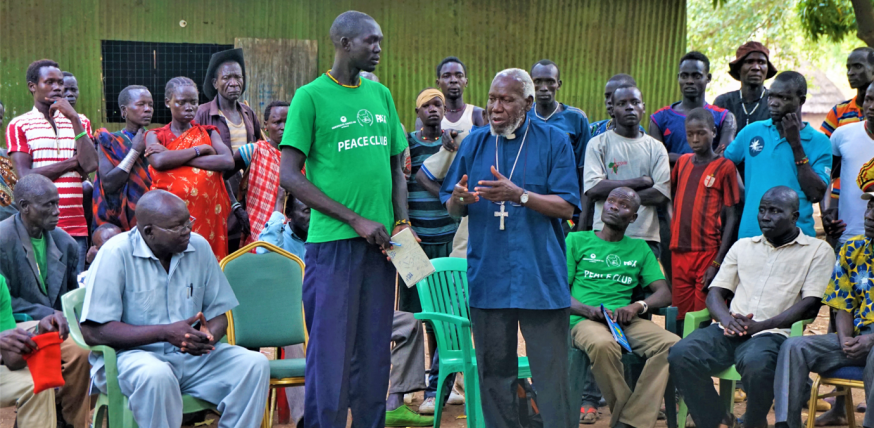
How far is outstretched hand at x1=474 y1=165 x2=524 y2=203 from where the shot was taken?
3.74 metres

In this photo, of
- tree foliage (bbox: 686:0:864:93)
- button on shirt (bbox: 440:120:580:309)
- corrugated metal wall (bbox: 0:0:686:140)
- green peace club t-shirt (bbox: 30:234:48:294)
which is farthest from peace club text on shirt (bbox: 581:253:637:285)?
tree foliage (bbox: 686:0:864:93)

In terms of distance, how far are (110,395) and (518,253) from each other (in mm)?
2108

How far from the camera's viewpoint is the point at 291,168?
3.79 metres

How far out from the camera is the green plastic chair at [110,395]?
406cm

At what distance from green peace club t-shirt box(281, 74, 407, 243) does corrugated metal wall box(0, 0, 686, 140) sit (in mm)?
6605

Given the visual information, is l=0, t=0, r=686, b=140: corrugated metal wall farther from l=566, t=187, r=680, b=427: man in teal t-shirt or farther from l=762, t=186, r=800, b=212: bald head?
l=762, t=186, r=800, b=212: bald head

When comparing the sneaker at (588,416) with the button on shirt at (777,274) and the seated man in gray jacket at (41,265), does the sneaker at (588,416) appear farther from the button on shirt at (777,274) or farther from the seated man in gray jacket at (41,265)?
the seated man in gray jacket at (41,265)

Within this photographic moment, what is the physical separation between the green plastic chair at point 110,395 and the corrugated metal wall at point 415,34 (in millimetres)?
6099

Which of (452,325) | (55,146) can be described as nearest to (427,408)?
(452,325)

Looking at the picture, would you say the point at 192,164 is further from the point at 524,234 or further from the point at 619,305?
the point at 619,305

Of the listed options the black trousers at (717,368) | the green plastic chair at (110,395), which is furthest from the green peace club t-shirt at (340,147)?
the black trousers at (717,368)

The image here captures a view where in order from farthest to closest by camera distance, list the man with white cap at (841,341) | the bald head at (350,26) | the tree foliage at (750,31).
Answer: the tree foliage at (750,31), the man with white cap at (841,341), the bald head at (350,26)

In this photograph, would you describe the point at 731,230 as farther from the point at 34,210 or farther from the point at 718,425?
the point at 34,210

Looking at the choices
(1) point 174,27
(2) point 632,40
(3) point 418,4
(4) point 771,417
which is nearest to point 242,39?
(1) point 174,27
